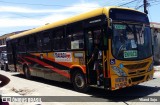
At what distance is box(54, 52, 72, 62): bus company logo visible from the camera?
11697 millimetres

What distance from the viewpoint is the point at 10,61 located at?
68.8 feet

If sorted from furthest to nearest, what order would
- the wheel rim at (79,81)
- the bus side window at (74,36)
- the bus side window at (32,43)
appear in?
the bus side window at (32,43)
the wheel rim at (79,81)
the bus side window at (74,36)

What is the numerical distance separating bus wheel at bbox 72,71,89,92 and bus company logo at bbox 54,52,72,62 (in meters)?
0.71

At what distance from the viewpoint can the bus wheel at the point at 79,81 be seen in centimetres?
1085

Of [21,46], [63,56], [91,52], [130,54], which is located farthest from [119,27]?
[21,46]

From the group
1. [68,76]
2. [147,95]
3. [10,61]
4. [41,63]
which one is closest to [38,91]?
[68,76]

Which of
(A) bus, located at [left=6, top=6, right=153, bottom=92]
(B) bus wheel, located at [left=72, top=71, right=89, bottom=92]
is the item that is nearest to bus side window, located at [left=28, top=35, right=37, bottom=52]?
(A) bus, located at [left=6, top=6, right=153, bottom=92]

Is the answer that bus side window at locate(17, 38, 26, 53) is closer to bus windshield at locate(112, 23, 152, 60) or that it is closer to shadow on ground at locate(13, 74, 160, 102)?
shadow on ground at locate(13, 74, 160, 102)

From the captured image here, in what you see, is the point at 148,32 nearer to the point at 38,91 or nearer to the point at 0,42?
the point at 38,91

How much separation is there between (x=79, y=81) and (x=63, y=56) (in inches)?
62.4

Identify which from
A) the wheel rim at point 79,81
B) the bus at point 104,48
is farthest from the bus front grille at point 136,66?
the wheel rim at point 79,81

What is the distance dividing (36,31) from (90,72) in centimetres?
569

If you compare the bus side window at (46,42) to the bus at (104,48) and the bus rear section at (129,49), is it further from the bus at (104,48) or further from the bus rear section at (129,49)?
the bus rear section at (129,49)

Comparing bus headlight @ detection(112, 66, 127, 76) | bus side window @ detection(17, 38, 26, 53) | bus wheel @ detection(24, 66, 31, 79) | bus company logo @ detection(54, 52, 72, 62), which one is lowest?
bus wheel @ detection(24, 66, 31, 79)
